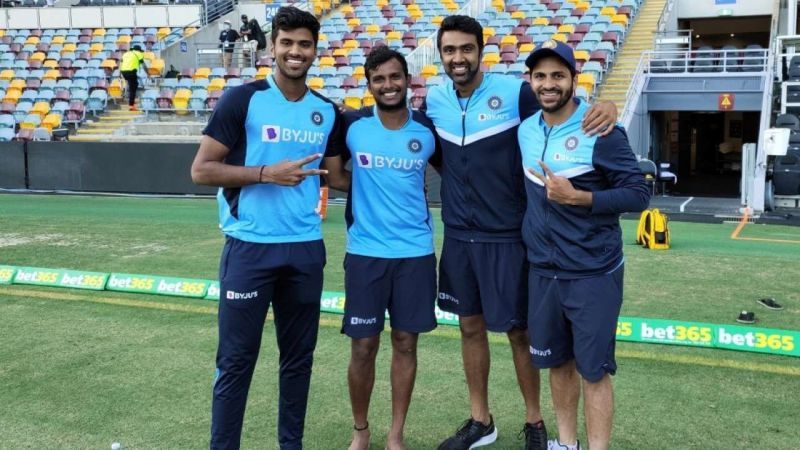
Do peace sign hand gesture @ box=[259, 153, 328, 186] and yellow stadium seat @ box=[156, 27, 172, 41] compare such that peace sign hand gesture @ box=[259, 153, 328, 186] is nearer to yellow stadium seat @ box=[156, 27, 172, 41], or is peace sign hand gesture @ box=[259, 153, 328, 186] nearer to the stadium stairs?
the stadium stairs

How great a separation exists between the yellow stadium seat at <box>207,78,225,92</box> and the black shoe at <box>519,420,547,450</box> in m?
17.7

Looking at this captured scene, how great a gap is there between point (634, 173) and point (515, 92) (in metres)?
0.83

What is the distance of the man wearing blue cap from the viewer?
11.3 feet

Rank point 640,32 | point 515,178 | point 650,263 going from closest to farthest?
point 515,178, point 650,263, point 640,32

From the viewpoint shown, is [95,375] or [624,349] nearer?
[95,375]

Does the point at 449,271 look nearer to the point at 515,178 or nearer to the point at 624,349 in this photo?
the point at 515,178

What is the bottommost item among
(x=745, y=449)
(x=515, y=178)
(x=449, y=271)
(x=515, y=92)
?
(x=745, y=449)

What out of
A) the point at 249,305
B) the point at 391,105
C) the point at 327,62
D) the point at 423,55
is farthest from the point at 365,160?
the point at 327,62

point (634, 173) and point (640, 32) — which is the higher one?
point (640, 32)

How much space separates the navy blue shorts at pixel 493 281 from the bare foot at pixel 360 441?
82 centimetres

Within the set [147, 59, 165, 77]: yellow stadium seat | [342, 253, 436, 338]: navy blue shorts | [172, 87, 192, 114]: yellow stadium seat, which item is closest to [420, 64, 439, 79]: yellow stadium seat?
[172, 87, 192, 114]: yellow stadium seat

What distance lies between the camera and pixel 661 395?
481 centimetres

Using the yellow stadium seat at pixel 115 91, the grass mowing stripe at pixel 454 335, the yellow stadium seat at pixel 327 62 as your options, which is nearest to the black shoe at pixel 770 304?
the grass mowing stripe at pixel 454 335

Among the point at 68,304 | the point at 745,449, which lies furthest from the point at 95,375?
the point at 745,449
